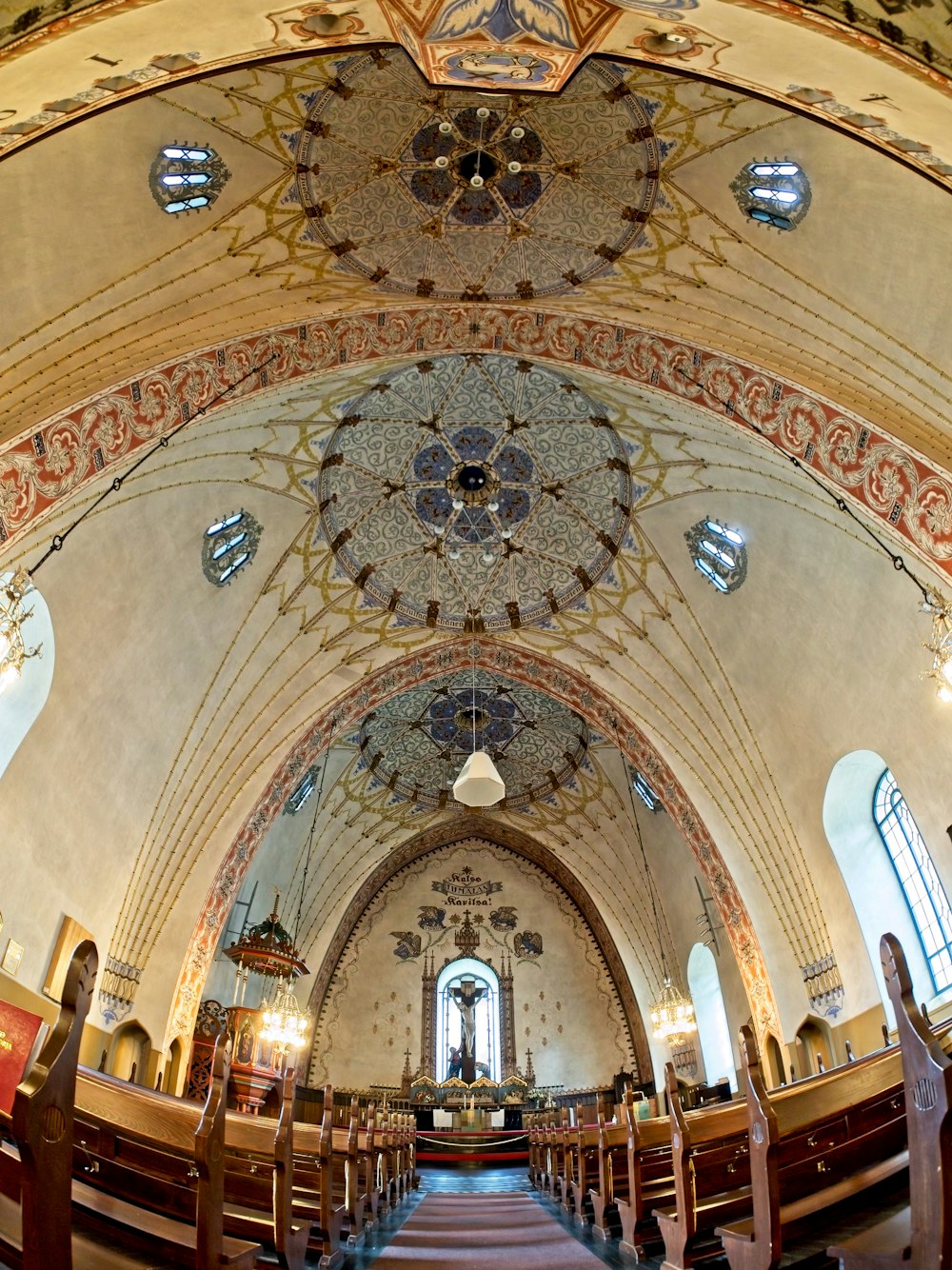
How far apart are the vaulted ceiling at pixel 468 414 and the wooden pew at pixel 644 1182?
20.1 feet

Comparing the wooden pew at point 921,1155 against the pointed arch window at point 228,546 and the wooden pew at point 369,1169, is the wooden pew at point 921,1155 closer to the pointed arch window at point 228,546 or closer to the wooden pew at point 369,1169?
the wooden pew at point 369,1169

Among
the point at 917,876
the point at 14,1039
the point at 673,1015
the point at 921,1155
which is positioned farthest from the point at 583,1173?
the point at 673,1015

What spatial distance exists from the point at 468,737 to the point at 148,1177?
1607 cm

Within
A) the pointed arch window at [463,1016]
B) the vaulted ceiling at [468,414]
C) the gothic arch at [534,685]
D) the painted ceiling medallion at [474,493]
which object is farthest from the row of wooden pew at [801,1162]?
the pointed arch window at [463,1016]

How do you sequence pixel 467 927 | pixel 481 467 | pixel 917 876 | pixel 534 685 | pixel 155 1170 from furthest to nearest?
1. pixel 467 927
2. pixel 534 685
3. pixel 481 467
4. pixel 917 876
5. pixel 155 1170

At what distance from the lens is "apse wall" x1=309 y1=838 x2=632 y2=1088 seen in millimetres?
22328

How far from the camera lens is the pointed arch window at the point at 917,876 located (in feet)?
38.7

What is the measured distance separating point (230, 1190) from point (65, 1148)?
14.1ft

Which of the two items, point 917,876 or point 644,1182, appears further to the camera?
point 917,876

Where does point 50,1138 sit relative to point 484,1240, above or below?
above

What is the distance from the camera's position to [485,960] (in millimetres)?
24281

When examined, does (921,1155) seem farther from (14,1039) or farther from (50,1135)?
(14,1039)

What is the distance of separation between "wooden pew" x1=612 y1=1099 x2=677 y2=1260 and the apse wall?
633 inches

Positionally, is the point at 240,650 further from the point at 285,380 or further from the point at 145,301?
the point at 145,301
